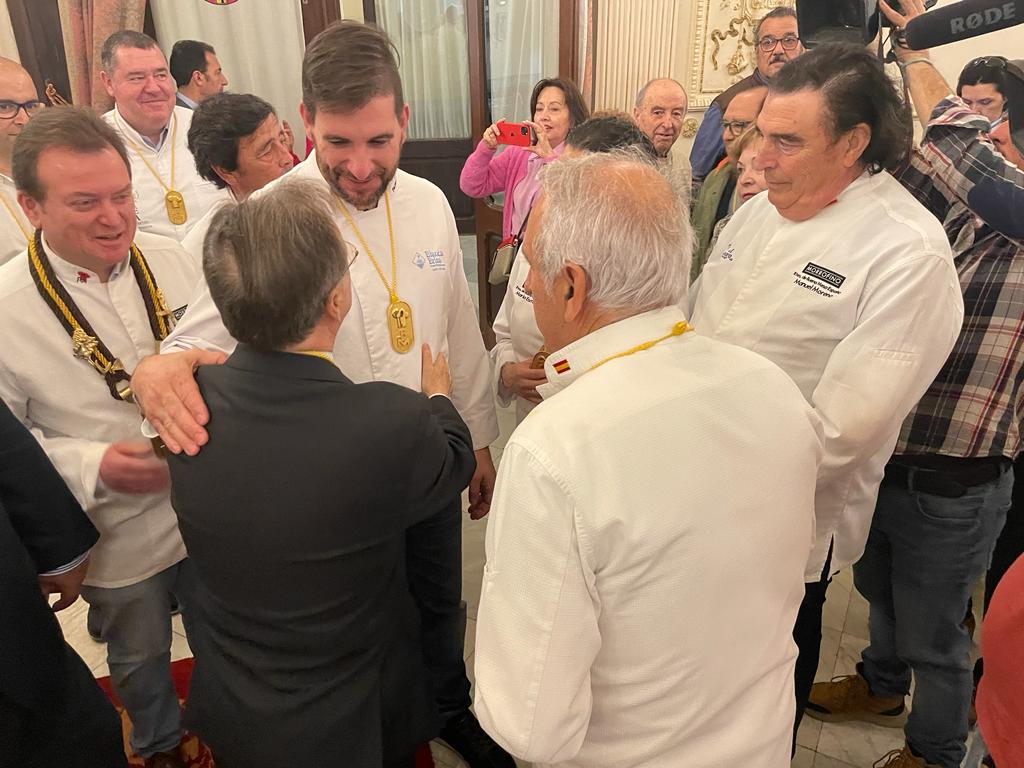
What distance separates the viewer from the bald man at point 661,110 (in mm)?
3408

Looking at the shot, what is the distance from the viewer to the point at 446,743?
2117mm

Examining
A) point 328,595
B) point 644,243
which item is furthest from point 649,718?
point 644,243

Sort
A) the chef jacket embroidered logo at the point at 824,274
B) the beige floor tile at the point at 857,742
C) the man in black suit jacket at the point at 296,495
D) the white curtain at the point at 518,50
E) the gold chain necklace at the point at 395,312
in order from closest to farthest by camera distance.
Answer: the man in black suit jacket at the point at 296,495
the chef jacket embroidered logo at the point at 824,274
the gold chain necklace at the point at 395,312
the beige floor tile at the point at 857,742
the white curtain at the point at 518,50

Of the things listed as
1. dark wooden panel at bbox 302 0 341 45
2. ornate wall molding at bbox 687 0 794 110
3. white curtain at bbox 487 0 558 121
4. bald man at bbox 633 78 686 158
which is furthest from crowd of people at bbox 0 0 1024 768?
white curtain at bbox 487 0 558 121

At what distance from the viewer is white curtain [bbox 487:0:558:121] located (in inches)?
217

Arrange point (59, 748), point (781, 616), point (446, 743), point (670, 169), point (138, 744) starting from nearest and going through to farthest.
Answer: point (781, 616), point (670, 169), point (59, 748), point (138, 744), point (446, 743)

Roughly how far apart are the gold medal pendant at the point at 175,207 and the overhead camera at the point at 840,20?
2.63 m

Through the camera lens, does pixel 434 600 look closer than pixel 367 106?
No

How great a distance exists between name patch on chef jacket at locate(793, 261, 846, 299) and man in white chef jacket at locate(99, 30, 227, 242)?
2.57m

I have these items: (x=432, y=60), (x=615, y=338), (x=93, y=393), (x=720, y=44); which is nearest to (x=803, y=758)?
(x=615, y=338)

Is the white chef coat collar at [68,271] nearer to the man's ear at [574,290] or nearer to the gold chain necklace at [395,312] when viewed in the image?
the gold chain necklace at [395,312]

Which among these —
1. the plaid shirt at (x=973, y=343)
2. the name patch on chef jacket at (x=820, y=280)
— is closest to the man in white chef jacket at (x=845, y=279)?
the name patch on chef jacket at (x=820, y=280)

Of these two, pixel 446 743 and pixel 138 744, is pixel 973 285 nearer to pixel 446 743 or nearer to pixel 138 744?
pixel 446 743

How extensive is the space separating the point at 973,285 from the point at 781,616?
106 cm
